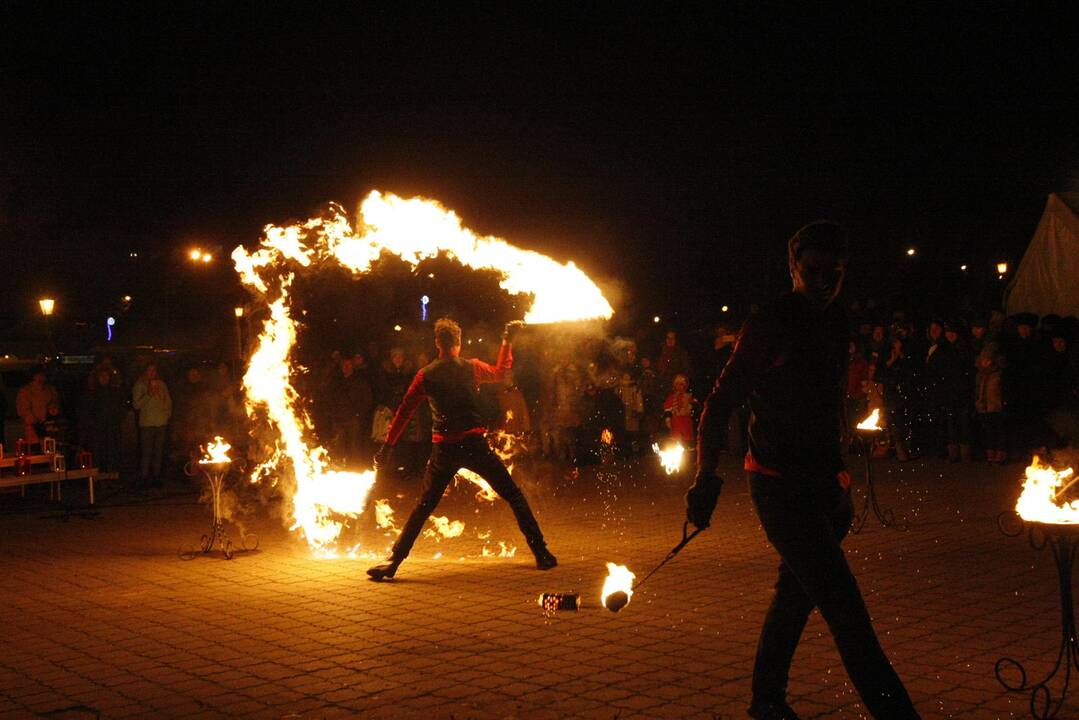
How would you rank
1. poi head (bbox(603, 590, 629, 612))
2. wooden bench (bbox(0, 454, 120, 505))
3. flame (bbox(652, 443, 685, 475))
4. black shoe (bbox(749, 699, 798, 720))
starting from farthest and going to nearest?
flame (bbox(652, 443, 685, 475))
wooden bench (bbox(0, 454, 120, 505))
poi head (bbox(603, 590, 629, 612))
black shoe (bbox(749, 699, 798, 720))

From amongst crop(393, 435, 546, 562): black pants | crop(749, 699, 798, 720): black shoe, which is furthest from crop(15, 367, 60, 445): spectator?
crop(749, 699, 798, 720): black shoe

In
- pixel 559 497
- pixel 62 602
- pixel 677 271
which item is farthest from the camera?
pixel 677 271

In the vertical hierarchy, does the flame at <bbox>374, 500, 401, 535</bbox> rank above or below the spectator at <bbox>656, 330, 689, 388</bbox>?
below

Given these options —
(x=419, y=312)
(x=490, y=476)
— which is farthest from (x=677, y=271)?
(x=490, y=476)

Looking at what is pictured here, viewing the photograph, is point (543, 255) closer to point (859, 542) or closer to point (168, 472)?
point (859, 542)

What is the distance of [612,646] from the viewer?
20.0ft

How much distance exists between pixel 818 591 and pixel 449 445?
15.0 ft

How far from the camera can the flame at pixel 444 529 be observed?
1049 cm

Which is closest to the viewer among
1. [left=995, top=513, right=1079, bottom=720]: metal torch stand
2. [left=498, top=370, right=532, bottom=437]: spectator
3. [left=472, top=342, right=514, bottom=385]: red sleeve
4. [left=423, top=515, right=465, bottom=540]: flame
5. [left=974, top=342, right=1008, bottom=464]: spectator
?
[left=995, top=513, right=1079, bottom=720]: metal torch stand

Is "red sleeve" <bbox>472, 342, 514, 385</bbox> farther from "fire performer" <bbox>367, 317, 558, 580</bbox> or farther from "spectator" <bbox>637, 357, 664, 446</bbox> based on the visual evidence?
"spectator" <bbox>637, 357, 664, 446</bbox>

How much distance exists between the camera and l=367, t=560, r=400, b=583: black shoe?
8123 millimetres

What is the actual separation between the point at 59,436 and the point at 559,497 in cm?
754

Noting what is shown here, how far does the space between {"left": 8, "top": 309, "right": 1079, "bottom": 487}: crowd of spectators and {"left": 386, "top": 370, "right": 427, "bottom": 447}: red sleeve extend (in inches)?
282

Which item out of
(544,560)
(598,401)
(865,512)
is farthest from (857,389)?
(544,560)
